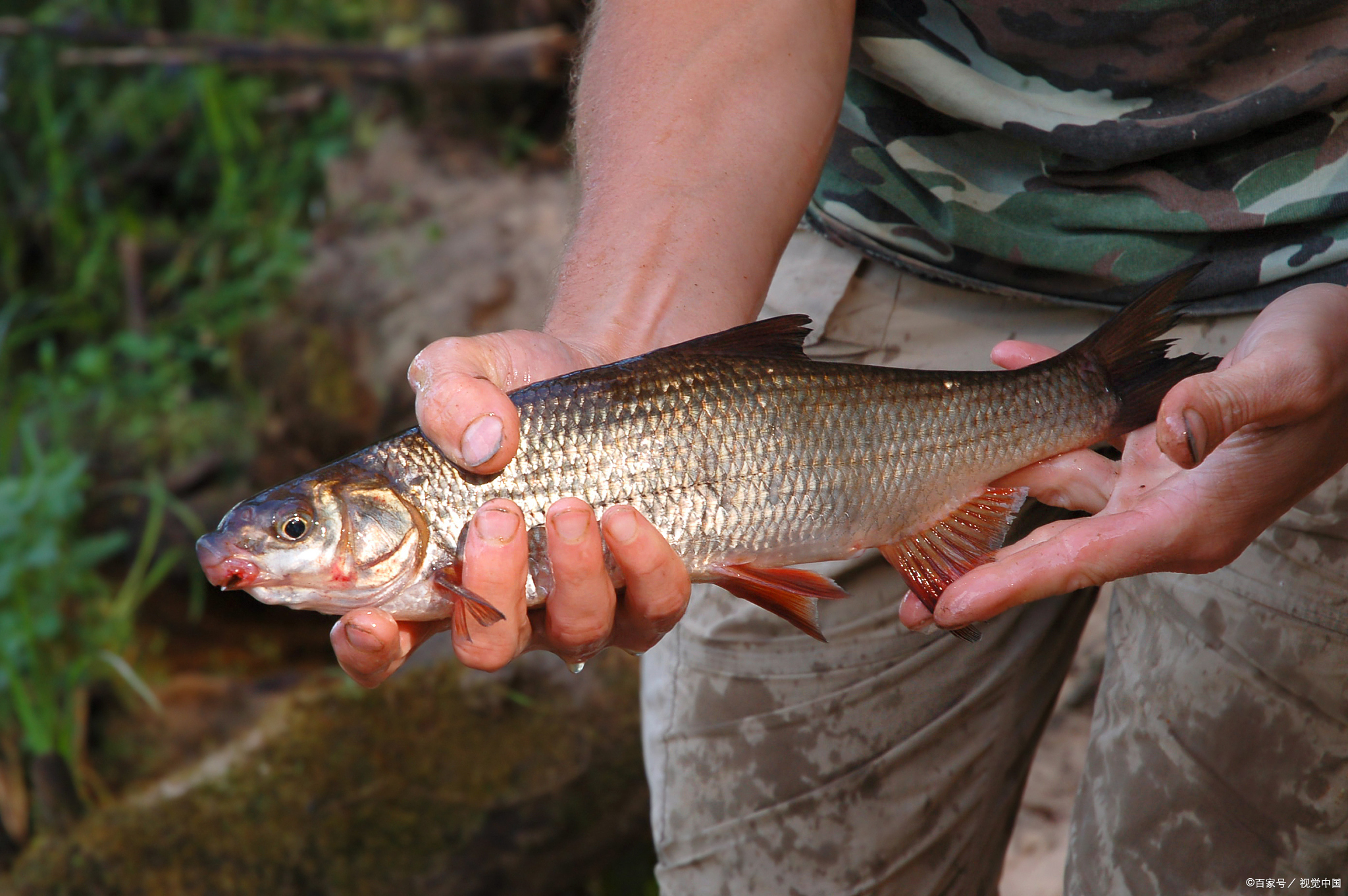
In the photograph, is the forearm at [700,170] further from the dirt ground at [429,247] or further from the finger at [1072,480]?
the dirt ground at [429,247]

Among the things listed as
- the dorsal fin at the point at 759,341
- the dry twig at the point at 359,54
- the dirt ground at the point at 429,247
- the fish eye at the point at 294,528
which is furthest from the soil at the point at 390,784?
the dry twig at the point at 359,54

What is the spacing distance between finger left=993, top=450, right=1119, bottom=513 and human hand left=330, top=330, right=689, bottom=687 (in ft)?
2.70

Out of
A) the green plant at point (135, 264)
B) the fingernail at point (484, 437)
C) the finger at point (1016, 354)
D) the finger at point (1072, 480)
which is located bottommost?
the green plant at point (135, 264)

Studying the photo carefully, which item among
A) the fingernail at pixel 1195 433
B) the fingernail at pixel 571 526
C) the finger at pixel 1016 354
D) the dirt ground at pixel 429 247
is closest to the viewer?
the fingernail at pixel 1195 433

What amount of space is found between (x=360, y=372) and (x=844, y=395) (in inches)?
186

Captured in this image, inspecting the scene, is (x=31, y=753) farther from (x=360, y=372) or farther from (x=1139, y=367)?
(x=1139, y=367)

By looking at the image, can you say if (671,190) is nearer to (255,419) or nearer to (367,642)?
(367,642)

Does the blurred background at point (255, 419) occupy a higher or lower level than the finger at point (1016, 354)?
lower

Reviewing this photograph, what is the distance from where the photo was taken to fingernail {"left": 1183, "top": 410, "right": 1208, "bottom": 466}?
5.62ft

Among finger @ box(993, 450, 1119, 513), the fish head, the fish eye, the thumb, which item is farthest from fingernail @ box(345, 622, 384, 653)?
the thumb

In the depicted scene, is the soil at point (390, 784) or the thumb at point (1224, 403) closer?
the thumb at point (1224, 403)

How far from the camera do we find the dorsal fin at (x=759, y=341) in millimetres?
2166

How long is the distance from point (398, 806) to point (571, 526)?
2528mm

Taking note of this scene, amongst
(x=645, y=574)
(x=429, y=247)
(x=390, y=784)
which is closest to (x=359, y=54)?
(x=429, y=247)
